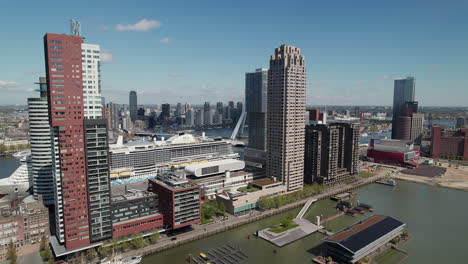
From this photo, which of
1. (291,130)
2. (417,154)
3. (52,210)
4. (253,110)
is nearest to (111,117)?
(253,110)

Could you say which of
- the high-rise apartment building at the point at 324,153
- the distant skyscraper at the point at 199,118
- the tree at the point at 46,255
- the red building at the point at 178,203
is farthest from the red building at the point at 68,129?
the distant skyscraper at the point at 199,118

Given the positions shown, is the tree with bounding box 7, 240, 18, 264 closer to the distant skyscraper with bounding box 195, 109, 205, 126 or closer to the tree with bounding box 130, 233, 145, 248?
the tree with bounding box 130, 233, 145, 248

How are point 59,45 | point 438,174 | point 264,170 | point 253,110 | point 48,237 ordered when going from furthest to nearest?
1. point 253,110
2. point 438,174
3. point 264,170
4. point 48,237
5. point 59,45

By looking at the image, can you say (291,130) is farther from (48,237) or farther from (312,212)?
(48,237)

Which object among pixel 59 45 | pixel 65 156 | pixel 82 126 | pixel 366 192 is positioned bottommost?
pixel 366 192

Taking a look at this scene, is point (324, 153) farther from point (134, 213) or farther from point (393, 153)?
point (134, 213)

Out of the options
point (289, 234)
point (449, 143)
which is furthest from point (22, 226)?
point (449, 143)

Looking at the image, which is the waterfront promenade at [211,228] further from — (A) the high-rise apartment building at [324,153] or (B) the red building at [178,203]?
(A) the high-rise apartment building at [324,153]
